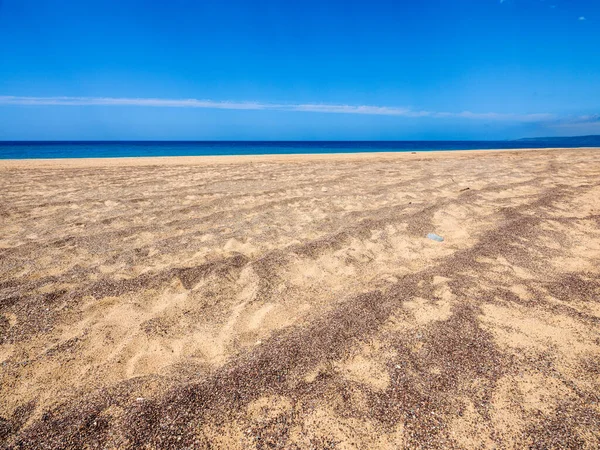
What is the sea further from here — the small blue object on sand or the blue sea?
the small blue object on sand

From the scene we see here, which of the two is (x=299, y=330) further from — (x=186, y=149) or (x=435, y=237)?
(x=186, y=149)

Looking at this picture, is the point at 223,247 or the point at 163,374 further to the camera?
the point at 223,247

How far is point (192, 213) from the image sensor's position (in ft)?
15.2

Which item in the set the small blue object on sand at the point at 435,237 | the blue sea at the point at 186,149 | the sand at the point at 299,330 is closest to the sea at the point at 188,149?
the blue sea at the point at 186,149

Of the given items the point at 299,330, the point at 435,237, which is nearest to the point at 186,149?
the point at 435,237

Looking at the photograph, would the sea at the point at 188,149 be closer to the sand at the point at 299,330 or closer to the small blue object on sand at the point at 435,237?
the sand at the point at 299,330

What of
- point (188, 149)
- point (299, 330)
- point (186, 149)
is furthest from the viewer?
point (188, 149)

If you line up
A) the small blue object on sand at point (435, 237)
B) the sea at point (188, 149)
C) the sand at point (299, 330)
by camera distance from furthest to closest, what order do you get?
the sea at point (188, 149)
the small blue object on sand at point (435, 237)
the sand at point (299, 330)

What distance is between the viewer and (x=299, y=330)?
2117 millimetres

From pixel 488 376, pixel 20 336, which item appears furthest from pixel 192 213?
pixel 488 376

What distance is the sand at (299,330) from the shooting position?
4.74ft

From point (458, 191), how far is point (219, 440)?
19.5 ft

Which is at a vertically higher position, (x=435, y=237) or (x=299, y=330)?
(x=435, y=237)

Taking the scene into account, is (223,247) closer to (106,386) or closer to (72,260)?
(72,260)
